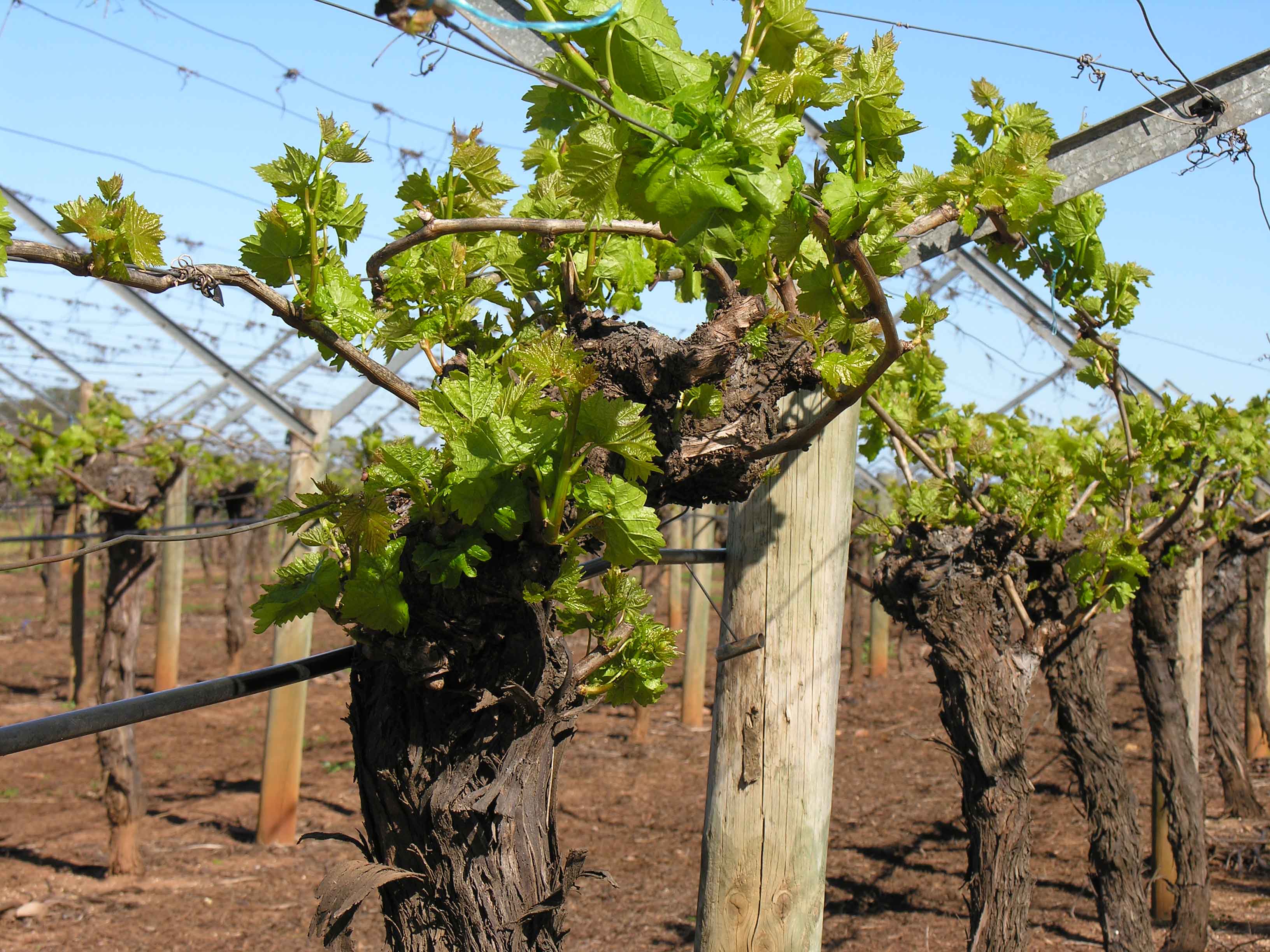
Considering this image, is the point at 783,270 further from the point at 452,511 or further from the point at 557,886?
the point at 557,886

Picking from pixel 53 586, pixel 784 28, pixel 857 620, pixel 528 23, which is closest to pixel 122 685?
pixel 784 28

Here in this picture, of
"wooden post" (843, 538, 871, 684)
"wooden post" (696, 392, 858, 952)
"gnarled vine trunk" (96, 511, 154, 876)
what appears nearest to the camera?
"wooden post" (696, 392, 858, 952)

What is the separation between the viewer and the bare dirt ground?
5008 millimetres

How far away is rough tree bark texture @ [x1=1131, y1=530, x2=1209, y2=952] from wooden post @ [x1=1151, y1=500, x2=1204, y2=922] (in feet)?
0.29

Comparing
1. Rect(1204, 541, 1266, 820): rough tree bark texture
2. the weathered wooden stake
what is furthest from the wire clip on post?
the weathered wooden stake

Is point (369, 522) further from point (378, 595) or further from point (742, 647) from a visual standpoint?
point (742, 647)

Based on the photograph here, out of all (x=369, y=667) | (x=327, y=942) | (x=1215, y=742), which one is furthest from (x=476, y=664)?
(x=1215, y=742)

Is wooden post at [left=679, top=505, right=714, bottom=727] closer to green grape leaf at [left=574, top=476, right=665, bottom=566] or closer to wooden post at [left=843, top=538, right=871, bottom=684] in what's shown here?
wooden post at [left=843, top=538, right=871, bottom=684]

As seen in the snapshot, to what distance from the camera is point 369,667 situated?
1570mm

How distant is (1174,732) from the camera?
5.33 metres

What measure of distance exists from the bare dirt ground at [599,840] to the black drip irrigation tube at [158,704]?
2688 mm

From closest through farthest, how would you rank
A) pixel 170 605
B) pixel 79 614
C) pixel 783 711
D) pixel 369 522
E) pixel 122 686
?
1. pixel 369 522
2. pixel 783 711
3. pixel 122 686
4. pixel 79 614
5. pixel 170 605

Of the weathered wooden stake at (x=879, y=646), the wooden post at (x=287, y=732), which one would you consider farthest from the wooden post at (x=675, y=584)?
the wooden post at (x=287, y=732)

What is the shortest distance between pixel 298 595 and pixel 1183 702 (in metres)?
5.53
